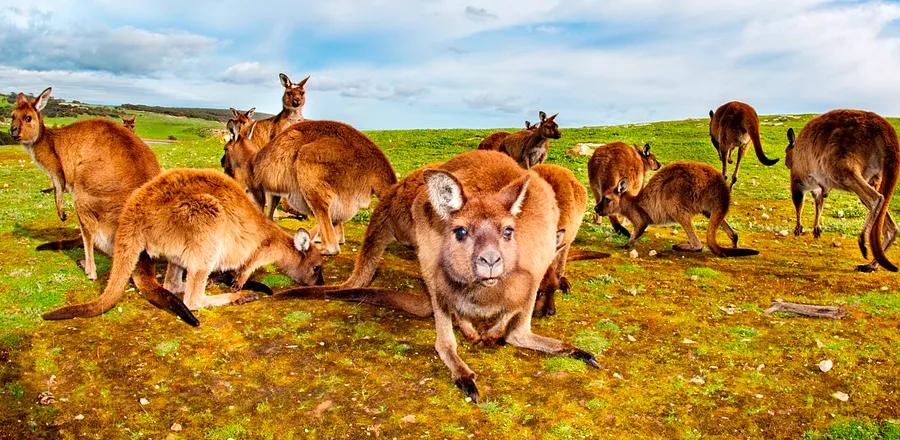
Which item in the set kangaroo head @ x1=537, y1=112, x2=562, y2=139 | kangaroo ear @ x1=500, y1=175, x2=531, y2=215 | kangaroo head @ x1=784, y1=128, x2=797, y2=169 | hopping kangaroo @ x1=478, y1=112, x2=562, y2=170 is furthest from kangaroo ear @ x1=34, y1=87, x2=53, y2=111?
kangaroo head @ x1=784, y1=128, x2=797, y2=169

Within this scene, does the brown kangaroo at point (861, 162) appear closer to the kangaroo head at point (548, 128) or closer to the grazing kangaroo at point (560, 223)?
the grazing kangaroo at point (560, 223)

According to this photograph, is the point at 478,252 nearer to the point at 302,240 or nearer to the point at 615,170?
the point at 302,240

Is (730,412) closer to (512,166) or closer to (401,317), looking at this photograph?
(512,166)

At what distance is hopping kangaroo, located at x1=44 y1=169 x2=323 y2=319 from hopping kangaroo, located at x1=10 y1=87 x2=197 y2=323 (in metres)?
0.31

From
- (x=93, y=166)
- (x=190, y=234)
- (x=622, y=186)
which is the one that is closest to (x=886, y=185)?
(x=622, y=186)

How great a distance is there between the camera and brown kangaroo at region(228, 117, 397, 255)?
8.24 metres

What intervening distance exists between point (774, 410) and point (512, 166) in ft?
9.68

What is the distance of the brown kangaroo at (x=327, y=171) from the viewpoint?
8242 mm

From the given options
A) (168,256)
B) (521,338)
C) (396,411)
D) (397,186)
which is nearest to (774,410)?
(521,338)

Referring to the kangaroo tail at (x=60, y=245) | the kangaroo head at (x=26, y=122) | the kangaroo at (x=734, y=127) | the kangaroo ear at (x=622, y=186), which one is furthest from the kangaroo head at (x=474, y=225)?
the kangaroo at (x=734, y=127)

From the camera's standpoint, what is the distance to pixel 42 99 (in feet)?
32.1

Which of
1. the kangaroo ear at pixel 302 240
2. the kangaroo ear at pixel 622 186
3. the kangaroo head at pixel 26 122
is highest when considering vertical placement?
the kangaroo head at pixel 26 122

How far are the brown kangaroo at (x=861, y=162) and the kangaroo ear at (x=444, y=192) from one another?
7.03 m

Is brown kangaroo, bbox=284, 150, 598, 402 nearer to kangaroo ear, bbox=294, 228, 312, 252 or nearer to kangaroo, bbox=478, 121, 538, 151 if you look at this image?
kangaroo ear, bbox=294, 228, 312, 252
